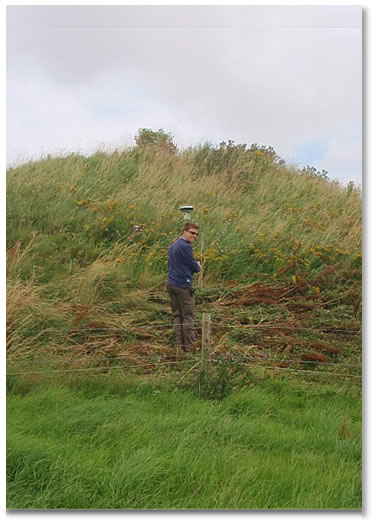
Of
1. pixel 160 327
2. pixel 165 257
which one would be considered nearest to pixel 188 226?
pixel 165 257

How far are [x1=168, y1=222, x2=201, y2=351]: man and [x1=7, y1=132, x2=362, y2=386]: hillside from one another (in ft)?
0.42

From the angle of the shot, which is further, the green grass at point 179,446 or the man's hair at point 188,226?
the man's hair at point 188,226

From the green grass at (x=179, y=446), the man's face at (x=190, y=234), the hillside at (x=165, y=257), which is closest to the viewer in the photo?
the green grass at (x=179, y=446)

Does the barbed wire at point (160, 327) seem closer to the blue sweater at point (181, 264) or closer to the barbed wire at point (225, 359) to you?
the barbed wire at point (225, 359)

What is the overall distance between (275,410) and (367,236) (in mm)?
1623

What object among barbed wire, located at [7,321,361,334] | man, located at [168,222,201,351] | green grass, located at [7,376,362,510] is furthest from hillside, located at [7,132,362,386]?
green grass, located at [7,376,362,510]

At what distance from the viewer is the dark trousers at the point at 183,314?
452cm

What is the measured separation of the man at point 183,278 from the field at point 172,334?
0.13 meters

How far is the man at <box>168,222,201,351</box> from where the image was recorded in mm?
4609

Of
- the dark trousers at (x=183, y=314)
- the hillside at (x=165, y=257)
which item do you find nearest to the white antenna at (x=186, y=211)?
the hillside at (x=165, y=257)

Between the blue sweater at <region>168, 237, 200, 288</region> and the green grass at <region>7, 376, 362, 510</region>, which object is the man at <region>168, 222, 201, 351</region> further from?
the green grass at <region>7, 376, 362, 510</region>

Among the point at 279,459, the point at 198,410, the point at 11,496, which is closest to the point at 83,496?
the point at 11,496

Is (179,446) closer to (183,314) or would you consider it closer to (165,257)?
(183,314)

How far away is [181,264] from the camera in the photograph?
467 centimetres
